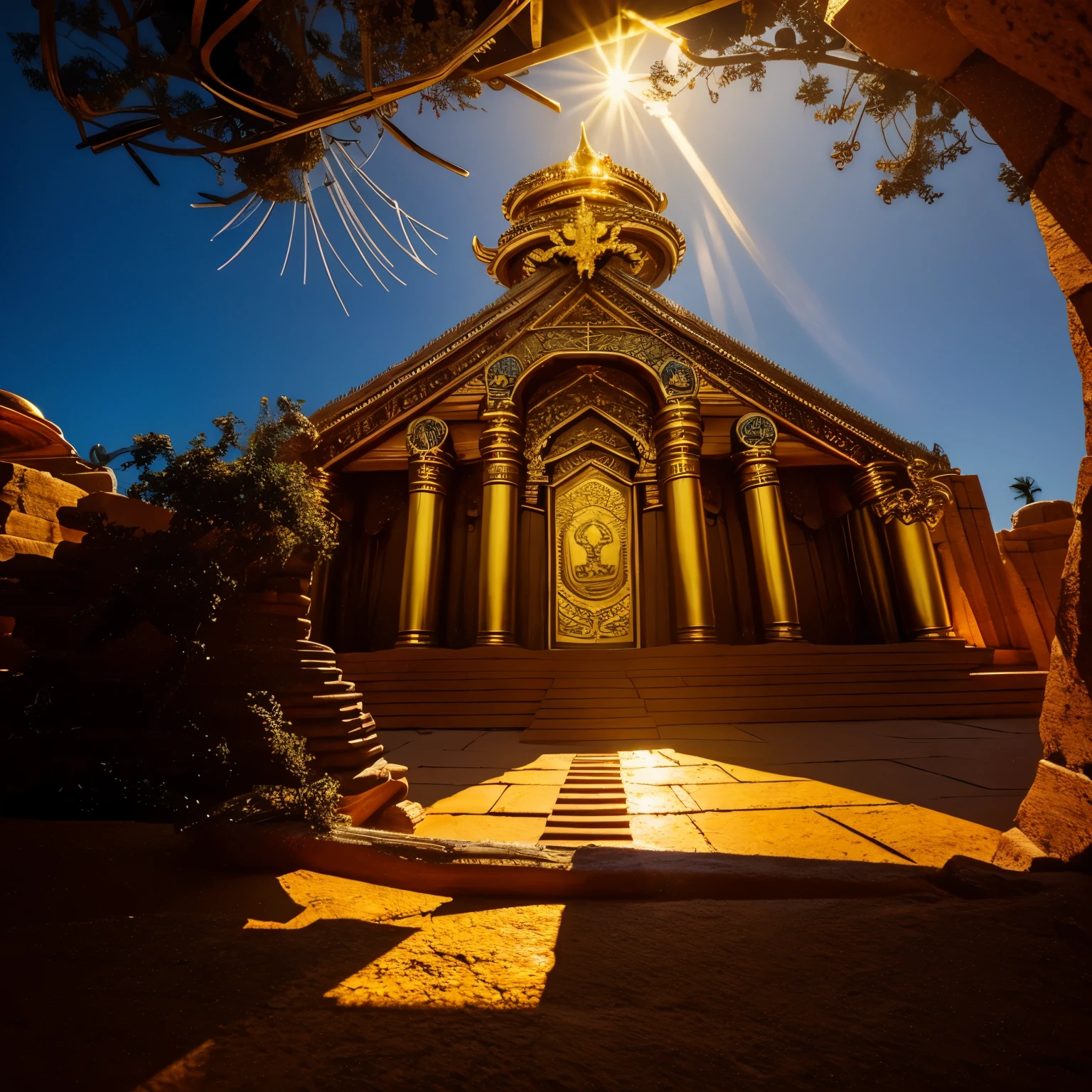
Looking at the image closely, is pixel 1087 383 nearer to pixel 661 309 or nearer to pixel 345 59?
pixel 345 59

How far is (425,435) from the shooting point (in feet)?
30.2

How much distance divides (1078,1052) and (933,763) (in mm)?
3444

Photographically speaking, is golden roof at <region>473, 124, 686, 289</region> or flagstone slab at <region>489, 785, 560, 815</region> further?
golden roof at <region>473, 124, 686, 289</region>

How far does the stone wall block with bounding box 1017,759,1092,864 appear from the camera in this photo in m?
1.56

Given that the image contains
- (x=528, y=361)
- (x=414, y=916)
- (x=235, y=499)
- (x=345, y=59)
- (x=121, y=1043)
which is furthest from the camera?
(x=528, y=361)

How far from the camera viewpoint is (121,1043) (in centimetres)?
82

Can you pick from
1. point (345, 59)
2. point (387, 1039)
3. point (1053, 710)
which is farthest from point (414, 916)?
point (345, 59)

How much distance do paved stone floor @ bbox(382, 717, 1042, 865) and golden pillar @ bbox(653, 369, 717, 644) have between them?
2.78 meters

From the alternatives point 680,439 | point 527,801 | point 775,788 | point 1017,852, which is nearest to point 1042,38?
point 1017,852

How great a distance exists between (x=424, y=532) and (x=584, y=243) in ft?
20.9

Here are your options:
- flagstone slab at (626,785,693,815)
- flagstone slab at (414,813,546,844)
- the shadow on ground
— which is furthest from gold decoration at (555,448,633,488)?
the shadow on ground

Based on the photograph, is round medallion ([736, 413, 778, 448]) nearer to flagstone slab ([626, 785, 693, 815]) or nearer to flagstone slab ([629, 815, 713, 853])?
flagstone slab ([626, 785, 693, 815])

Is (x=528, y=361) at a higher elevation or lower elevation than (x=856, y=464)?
higher

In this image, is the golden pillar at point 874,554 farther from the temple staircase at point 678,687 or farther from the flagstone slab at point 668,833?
the flagstone slab at point 668,833
